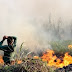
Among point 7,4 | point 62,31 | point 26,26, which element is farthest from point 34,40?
point 62,31

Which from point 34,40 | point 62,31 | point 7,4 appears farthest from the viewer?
point 62,31

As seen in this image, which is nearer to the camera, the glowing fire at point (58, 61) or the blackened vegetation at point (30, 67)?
the blackened vegetation at point (30, 67)

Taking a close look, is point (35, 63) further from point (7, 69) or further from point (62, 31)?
point (62, 31)

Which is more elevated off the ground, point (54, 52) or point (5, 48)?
point (5, 48)

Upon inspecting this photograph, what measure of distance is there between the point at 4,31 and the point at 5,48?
16748mm

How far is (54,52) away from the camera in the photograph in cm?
2036

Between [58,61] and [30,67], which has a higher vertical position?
[30,67]

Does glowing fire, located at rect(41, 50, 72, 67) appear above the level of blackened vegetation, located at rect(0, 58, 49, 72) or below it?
below

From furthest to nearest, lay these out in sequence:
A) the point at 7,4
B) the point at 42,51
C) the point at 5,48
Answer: the point at 7,4 → the point at 42,51 → the point at 5,48

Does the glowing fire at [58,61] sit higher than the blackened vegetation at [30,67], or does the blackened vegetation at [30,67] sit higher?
the blackened vegetation at [30,67]

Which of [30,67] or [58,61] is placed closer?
[30,67]

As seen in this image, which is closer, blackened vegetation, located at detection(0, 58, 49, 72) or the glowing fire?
blackened vegetation, located at detection(0, 58, 49, 72)

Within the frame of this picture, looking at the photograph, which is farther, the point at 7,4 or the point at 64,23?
the point at 64,23

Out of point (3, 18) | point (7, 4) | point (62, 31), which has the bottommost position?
point (62, 31)
